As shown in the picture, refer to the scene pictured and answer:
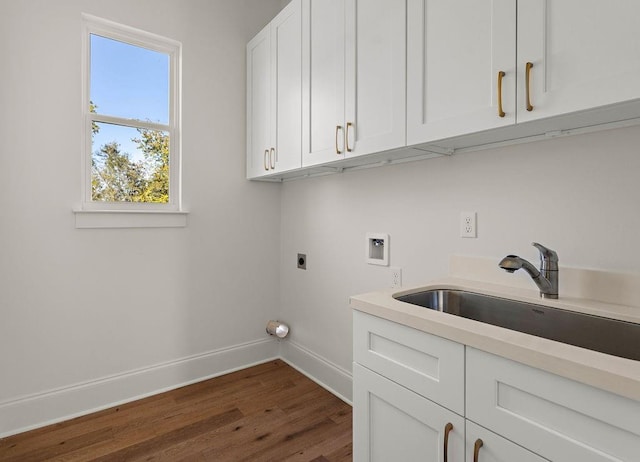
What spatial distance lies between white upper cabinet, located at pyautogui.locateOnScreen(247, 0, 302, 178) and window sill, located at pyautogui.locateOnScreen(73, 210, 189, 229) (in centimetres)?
63

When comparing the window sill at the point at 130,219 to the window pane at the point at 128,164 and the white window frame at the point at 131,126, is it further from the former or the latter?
the window pane at the point at 128,164

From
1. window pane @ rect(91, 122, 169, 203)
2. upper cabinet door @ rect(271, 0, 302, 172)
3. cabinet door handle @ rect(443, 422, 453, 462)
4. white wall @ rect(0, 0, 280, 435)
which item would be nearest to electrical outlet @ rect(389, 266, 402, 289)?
upper cabinet door @ rect(271, 0, 302, 172)

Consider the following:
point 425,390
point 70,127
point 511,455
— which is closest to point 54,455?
point 70,127

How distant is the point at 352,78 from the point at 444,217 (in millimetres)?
801

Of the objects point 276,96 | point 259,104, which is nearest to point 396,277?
point 276,96

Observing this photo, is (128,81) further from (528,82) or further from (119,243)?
(528,82)

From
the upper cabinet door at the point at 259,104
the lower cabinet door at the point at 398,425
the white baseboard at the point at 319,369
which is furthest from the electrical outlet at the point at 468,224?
the upper cabinet door at the point at 259,104

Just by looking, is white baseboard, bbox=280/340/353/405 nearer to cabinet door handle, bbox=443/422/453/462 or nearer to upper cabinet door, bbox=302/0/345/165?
cabinet door handle, bbox=443/422/453/462

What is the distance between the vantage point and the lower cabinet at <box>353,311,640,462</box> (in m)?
0.73

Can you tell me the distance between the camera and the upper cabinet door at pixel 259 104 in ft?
7.88

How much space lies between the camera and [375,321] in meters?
1.22

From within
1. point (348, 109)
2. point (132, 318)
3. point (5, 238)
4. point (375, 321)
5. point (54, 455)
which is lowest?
point (54, 455)

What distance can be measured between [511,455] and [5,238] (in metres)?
2.44

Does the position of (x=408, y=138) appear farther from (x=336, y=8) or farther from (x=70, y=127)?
(x=70, y=127)
